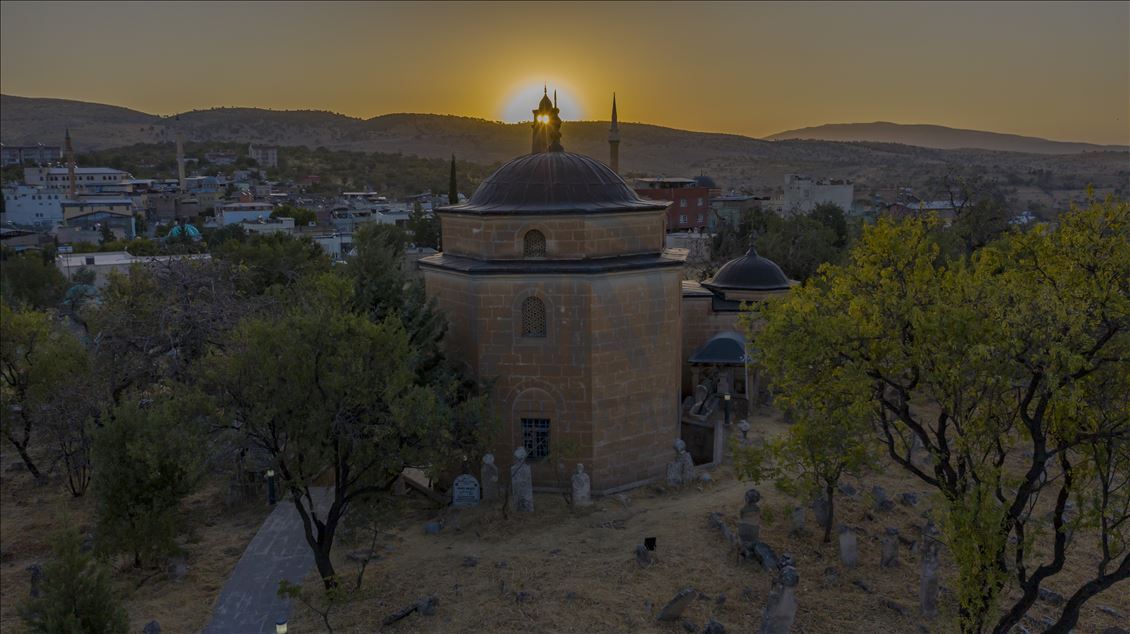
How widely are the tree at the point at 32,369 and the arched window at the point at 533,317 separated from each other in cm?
1104

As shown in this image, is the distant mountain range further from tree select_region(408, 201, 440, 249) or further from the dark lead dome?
the dark lead dome

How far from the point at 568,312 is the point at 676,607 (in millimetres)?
6816

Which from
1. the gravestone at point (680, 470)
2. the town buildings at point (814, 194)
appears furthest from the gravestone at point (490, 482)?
the town buildings at point (814, 194)

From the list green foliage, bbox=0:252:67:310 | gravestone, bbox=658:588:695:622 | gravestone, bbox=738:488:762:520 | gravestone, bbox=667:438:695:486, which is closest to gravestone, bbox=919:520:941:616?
gravestone, bbox=738:488:762:520

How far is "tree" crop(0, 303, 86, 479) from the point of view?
63.0 feet

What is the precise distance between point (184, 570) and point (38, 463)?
1170 centimetres

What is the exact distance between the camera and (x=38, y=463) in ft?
74.8

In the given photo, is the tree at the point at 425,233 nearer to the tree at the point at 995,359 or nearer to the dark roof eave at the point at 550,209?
the dark roof eave at the point at 550,209

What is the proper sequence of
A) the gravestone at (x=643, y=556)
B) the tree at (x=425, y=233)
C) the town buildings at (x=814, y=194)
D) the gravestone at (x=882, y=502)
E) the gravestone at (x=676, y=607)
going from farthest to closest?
1. the town buildings at (x=814, y=194)
2. the tree at (x=425, y=233)
3. the gravestone at (x=882, y=502)
4. the gravestone at (x=643, y=556)
5. the gravestone at (x=676, y=607)

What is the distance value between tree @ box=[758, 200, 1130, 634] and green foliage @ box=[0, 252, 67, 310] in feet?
133

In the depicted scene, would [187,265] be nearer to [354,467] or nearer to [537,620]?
[354,467]

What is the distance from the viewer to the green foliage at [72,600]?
385 inches

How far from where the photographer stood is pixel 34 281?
40156 mm

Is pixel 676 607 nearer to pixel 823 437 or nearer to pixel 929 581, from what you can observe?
pixel 823 437
